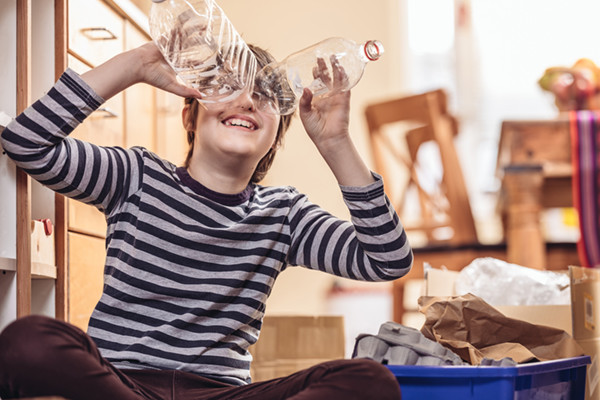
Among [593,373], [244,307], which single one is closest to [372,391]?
[244,307]

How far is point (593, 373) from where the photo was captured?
3.88 feet

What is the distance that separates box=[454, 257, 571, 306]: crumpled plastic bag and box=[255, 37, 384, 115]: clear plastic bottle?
49 centimetres

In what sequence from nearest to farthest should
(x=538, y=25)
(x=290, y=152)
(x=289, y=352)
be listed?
(x=289, y=352) < (x=290, y=152) < (x=538, y=25)

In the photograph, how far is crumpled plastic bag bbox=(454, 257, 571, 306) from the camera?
4.49 ft

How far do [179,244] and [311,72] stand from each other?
0.32 m

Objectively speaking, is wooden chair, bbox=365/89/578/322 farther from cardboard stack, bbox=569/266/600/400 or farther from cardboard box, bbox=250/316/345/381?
cardboard stack, bbox=569/266/600/400

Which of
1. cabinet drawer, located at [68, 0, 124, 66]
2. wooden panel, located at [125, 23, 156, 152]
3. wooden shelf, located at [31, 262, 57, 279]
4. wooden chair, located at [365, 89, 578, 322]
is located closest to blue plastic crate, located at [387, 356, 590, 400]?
wooden shelf, located at [31, 262, 57, 279]

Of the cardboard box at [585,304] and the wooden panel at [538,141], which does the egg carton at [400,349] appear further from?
the wooden panel at [538,141]

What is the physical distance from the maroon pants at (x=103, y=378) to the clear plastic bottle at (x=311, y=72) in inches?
15.8

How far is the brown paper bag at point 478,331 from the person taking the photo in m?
0.99

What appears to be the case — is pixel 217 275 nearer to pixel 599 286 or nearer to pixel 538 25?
pixel 599 286

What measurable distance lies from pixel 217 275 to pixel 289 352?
0.53 m

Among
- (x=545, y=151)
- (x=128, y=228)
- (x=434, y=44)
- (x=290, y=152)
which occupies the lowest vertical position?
(x=128, y=228)

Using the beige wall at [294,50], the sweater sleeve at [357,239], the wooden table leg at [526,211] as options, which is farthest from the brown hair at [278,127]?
the beige wall at [294,50]
